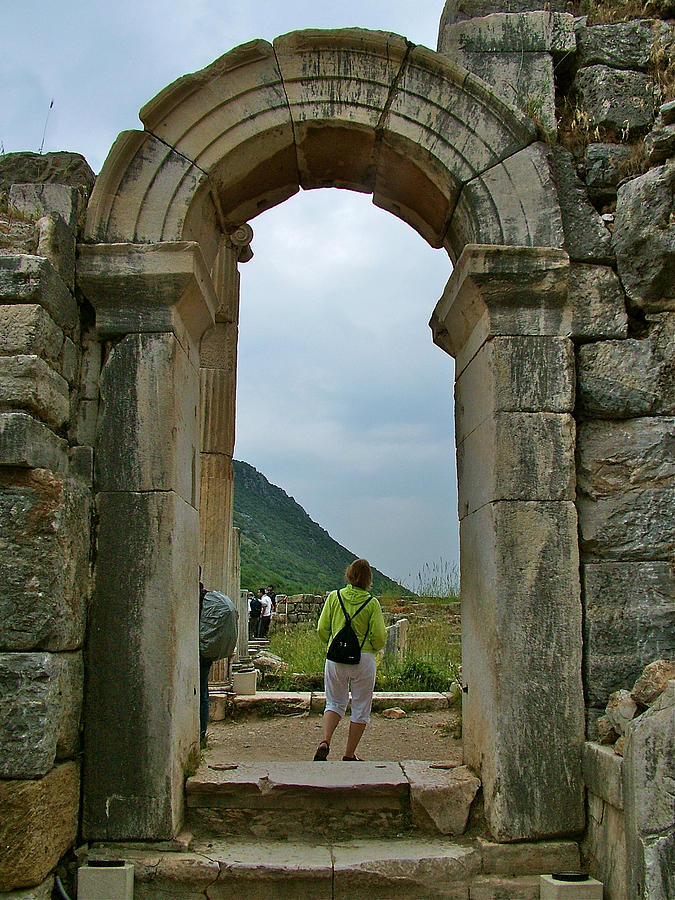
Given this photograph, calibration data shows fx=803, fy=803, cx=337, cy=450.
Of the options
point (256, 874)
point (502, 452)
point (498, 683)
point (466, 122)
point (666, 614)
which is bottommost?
point (256, 874)

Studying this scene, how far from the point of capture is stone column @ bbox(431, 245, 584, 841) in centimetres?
377

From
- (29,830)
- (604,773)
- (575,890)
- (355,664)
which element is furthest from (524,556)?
(29,830)

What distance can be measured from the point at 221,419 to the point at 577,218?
17.5ft

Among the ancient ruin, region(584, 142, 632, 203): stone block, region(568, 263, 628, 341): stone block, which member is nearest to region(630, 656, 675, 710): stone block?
the ancient ruin

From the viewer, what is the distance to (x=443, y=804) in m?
3.93

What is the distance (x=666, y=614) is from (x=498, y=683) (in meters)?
0.87

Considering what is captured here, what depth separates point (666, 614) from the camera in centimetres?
385

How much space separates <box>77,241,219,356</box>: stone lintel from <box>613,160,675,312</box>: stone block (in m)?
2.21

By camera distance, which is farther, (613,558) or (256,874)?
(613,558)

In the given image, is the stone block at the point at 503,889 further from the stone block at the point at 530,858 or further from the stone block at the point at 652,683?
the stone block at the point at 652,683

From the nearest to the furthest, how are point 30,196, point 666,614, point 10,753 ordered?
point 10,753 → point 666,614 → point 30,196

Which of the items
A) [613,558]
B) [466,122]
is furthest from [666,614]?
[466,122]

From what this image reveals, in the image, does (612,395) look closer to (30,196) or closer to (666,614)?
(666,614)

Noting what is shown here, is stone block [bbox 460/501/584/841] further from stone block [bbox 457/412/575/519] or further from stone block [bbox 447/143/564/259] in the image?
stone block [bbox 447/143/564/259]
